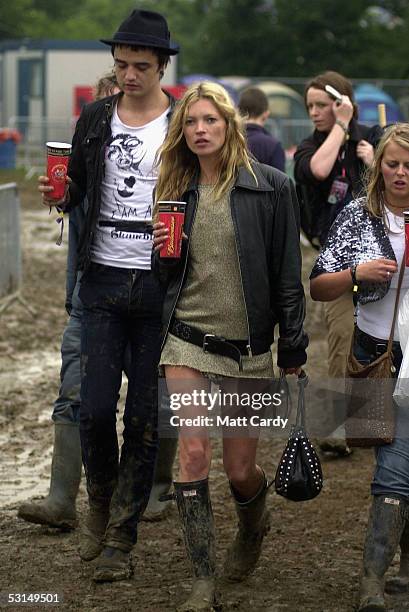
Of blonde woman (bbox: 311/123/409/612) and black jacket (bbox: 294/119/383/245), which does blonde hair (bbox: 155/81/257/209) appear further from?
black jacket (bbox: 294/119/383/245)

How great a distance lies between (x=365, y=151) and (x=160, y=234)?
246cm

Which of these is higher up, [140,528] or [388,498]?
[388,498]

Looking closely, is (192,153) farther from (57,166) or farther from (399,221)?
(399,221)

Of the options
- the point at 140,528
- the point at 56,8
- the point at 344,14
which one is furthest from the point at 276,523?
the point at 56,8

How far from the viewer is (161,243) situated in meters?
4.38

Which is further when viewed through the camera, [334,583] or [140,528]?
[140,528]

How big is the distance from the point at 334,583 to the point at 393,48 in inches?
1643

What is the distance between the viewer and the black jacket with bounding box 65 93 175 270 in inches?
196

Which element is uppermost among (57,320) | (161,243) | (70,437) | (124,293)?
(161,243)

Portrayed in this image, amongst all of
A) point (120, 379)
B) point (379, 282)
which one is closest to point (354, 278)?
point (379, 282)

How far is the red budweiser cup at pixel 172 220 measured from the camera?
4344 millimetres

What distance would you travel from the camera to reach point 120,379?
5.04 m

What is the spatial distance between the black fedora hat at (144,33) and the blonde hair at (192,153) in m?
0.36

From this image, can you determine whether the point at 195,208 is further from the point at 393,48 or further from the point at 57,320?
the point at 393,48
